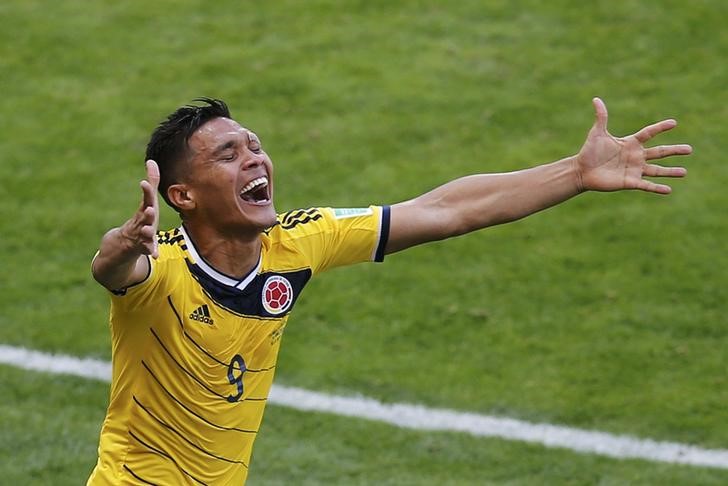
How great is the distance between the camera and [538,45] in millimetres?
13164

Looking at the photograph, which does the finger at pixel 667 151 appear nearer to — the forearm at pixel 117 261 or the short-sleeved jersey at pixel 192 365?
the short-sleeved jersey at pixel 192 365

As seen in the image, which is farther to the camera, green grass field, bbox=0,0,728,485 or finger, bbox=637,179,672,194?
green grass field, bbox=0,0,728,485

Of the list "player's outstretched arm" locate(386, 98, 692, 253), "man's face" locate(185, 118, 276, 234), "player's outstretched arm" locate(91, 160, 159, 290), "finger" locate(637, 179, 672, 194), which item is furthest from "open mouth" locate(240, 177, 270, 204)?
"finger" locate(637, 179, 672, 194)

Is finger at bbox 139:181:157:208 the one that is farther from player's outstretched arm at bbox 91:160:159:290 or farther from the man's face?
the man's face

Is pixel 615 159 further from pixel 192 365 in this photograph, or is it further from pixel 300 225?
pixel 192 365

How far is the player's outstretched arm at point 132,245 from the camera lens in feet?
15.6

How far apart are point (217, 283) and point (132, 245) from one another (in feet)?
2.79

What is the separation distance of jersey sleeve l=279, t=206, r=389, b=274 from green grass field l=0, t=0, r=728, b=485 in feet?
8.23

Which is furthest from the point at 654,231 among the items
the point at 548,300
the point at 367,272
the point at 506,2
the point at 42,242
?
the point at 42,242

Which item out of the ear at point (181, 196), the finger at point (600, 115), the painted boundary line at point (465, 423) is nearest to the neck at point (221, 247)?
the ear at point (181, 196)

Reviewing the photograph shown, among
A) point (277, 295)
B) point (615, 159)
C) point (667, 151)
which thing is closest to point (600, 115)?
point (615, 159)

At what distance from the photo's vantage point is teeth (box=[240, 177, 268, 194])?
5.56 meters

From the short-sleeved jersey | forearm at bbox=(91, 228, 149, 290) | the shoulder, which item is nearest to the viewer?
forearm at bbox=(91, 228, 149, 290)

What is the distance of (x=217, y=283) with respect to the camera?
5641 millimetres
